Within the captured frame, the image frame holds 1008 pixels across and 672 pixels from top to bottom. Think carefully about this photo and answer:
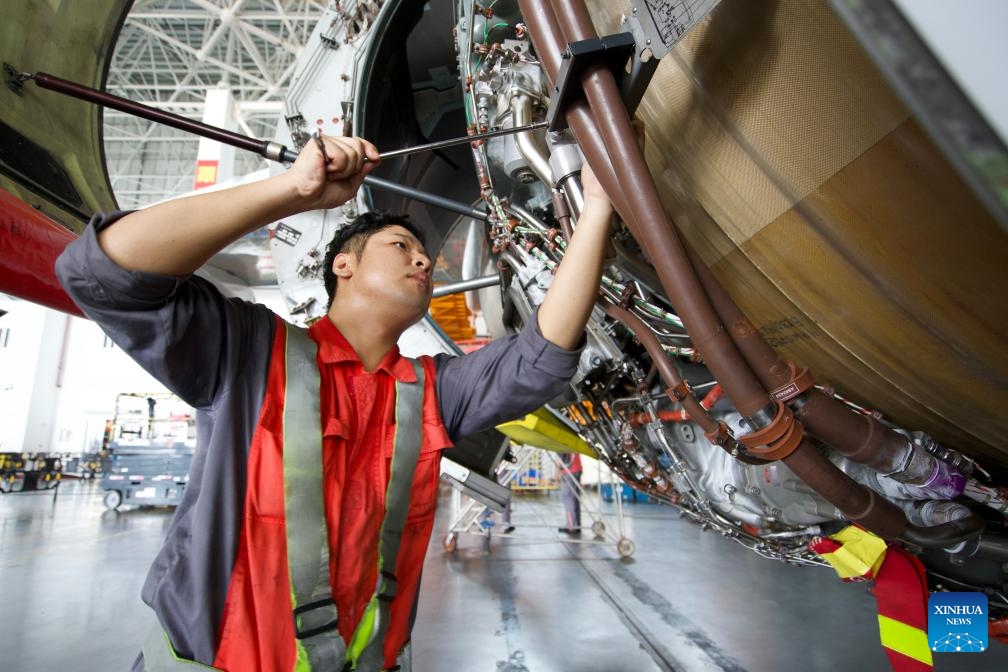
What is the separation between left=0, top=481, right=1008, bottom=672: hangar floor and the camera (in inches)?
95.0

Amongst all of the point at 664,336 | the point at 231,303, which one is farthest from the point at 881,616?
the point at 231,303

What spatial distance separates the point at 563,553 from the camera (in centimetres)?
497

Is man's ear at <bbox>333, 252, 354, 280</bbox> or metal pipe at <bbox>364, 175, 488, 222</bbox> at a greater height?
metal pipe at <bbox>364, 175, 488, 222</bbox>

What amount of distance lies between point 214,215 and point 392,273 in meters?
0.35

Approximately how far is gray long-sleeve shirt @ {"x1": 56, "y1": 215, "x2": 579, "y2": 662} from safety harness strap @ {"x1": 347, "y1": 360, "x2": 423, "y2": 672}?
0.45 ft

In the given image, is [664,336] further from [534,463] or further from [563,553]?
[534,463]

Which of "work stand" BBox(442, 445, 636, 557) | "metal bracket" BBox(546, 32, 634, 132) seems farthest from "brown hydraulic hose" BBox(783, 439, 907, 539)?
"work stand" BBox(442, 445, 636, 557)

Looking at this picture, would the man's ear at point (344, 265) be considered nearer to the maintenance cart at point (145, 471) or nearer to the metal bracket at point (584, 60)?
the metal bracket at point (584, 60)

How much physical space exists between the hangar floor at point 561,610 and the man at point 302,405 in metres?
1.77

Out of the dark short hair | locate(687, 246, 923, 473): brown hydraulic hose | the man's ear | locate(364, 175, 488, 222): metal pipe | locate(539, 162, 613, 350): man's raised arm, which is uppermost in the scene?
locate(364, 175, 488, 222): metal pipe

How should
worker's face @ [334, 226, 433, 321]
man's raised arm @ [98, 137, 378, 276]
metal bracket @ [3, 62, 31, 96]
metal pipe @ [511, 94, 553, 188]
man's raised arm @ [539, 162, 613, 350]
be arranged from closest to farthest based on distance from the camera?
man's raised arm @ [98, 137, 378, 276], man's raised arm @ [539, 162, 613, 350], worker's face @ [334, 226, 433, 321], metal pipe @ [511, 94, 553, 188], metal bracket @ [3, 62, 31, 96]

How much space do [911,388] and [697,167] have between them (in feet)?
1.49

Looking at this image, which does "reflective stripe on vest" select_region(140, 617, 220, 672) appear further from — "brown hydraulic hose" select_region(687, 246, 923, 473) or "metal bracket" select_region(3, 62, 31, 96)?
"metal bracket" select_region(3, 62, 31, 96)

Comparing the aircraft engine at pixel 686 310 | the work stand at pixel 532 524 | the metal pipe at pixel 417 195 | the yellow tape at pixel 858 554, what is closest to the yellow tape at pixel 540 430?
the aircraft engine at pixel 686 310
